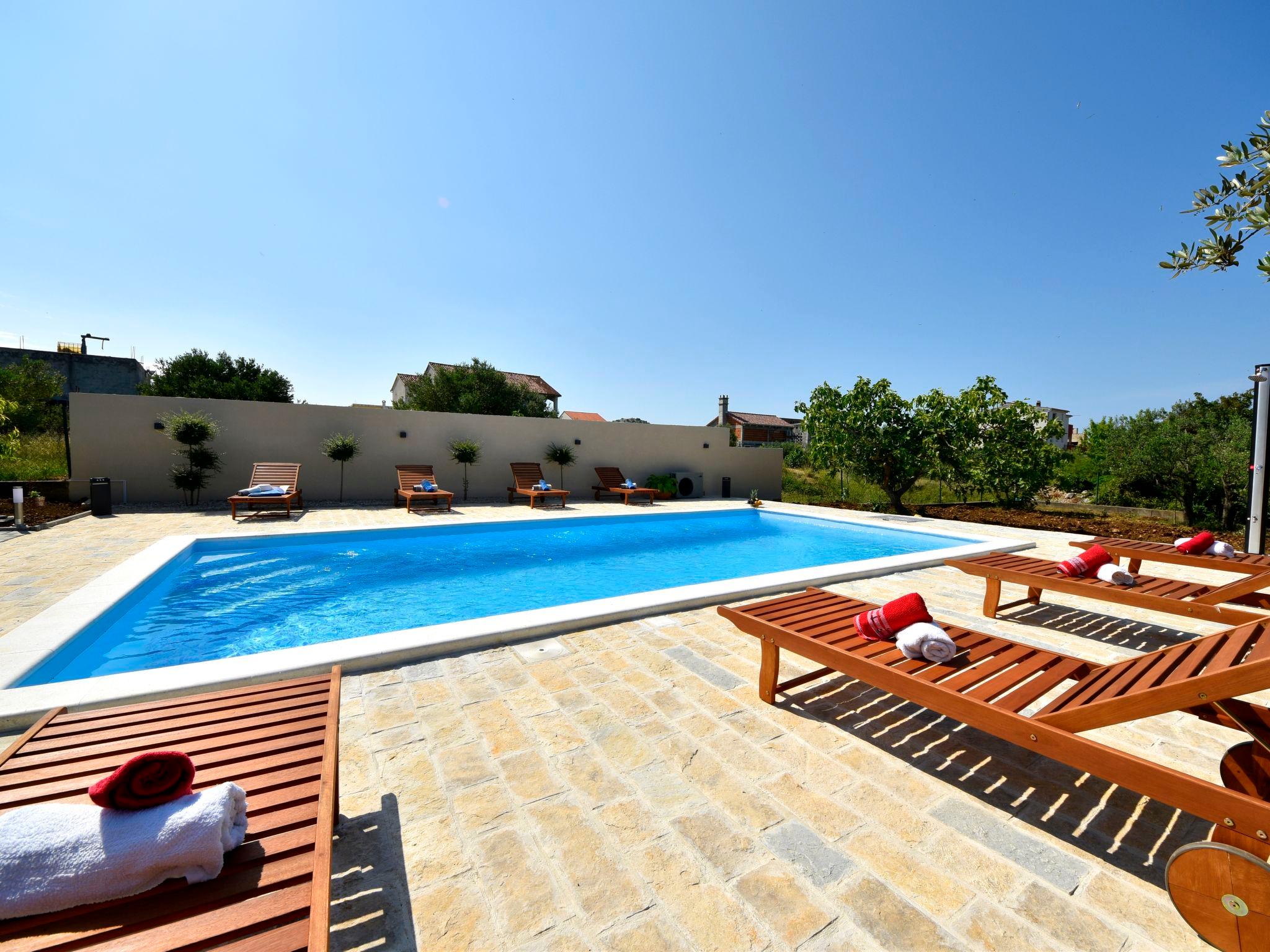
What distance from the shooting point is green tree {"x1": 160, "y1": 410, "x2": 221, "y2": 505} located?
9.75 meters

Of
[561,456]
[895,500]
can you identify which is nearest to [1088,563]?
[895,500]

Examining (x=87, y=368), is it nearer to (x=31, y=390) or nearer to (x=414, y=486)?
(x=31, y=390)

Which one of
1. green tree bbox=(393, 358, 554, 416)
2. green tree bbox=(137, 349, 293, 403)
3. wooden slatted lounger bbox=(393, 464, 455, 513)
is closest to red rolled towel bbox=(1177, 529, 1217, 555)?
wooden slatted lounger bbox=(393, 464, 455, 513)

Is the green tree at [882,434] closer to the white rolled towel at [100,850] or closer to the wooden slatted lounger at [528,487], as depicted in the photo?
the wooden slatted lounger at [528,487]

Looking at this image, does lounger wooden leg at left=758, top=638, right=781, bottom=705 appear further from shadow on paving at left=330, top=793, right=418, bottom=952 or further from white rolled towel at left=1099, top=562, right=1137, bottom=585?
white rolled towel at left=1099, top=562, right=1137, bottom=585

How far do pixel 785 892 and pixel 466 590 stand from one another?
534cm

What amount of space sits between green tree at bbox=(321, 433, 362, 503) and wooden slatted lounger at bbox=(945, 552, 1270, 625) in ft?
37.2

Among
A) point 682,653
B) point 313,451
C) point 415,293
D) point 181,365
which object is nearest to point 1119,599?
point 682,653

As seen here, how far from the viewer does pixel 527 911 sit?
1.48 meters

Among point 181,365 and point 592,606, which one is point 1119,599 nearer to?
point 592,606

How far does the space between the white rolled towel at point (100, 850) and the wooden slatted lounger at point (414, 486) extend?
31.1ft

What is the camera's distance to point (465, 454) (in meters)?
12.4

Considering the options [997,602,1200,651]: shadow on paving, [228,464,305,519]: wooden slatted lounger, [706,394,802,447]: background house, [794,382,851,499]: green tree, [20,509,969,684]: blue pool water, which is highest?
[706,394,802,447]: background house

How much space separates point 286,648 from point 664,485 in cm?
1118
